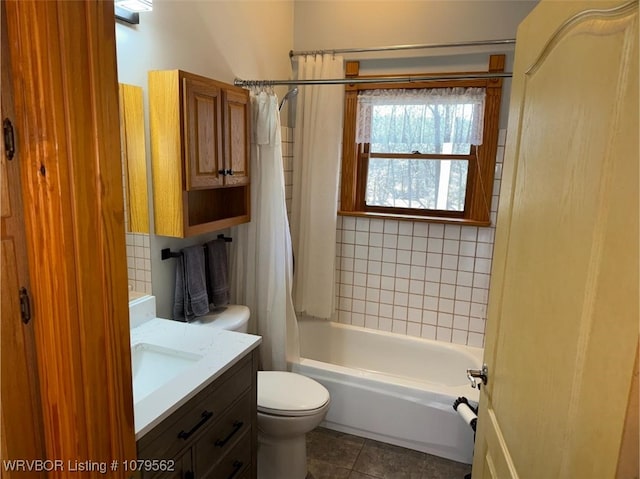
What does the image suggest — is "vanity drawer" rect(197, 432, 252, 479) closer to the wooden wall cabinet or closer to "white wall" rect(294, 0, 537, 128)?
the wooden wall cabinet

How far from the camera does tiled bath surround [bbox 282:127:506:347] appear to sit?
280 cm

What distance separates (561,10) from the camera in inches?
33.3

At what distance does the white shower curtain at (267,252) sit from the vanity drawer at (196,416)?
0.83m

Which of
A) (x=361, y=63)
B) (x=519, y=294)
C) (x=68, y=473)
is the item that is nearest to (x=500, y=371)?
(x=519, y=294)

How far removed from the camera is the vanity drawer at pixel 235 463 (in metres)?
1.49

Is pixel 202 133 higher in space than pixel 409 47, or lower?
lower

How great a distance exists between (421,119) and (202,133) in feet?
5.06

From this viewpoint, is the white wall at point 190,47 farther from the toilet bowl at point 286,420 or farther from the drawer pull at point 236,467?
the drawer pull at point 236,467

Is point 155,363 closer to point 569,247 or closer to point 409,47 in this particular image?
point 569,247

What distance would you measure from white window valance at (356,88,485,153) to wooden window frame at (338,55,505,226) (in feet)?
0.14

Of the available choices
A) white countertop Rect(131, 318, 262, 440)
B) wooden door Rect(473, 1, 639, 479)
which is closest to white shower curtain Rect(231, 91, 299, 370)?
white countertop Rect(131, 318, 262, 440)

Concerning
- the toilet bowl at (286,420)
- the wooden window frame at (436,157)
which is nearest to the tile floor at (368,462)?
the toilet bowl at (286,420)

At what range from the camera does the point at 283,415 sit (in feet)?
6.27

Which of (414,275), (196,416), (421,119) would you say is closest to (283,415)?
(196,416)
